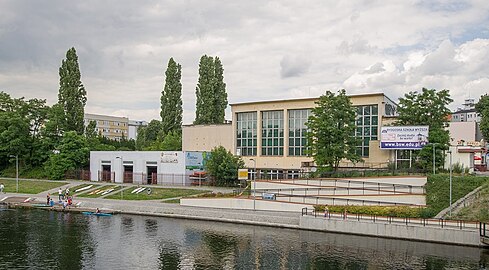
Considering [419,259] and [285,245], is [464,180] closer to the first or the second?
[419,259]

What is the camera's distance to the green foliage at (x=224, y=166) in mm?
64812

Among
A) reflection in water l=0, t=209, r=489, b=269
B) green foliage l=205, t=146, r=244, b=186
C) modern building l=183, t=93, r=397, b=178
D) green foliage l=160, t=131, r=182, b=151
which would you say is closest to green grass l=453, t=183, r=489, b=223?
reflection in water l=0, t=209, r=489, b=269

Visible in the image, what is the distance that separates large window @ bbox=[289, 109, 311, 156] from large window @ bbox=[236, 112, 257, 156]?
6283 mm

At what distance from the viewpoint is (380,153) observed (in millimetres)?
60594

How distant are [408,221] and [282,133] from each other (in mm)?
31684

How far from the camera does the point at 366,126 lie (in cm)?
6288

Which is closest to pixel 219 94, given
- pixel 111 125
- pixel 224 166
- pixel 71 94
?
pixel 224 166

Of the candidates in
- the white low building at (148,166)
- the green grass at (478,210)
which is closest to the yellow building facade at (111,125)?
the white low building at (148,166)

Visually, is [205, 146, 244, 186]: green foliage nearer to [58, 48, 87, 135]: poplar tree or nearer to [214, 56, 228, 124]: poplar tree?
[214, 56, 228, 124]: poplar tree

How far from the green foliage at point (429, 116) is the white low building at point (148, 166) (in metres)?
30.1

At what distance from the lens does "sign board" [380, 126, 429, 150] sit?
2028 inches

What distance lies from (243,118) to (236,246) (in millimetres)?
39054

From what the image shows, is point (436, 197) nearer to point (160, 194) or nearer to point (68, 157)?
point (160, 194)

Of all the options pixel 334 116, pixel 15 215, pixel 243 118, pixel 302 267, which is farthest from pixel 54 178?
pixel 302 267
